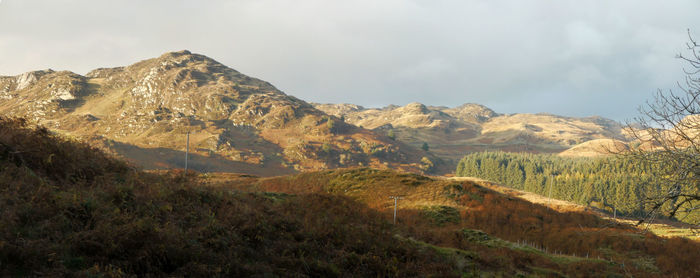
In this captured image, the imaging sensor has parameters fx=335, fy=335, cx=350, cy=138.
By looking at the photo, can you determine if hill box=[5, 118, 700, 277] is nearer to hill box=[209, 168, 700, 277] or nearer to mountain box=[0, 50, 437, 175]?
hill box=[209, 168, 700, 277]

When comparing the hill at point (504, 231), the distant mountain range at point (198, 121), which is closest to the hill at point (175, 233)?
the hill at point (504, 231)

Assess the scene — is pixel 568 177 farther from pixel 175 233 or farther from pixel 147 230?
pixel 147 230

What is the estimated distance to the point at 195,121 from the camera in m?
123

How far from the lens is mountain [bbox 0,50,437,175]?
99688 millimetres

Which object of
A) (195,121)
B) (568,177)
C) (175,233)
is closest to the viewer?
(175,233)

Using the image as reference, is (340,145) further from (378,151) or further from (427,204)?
(427,204)

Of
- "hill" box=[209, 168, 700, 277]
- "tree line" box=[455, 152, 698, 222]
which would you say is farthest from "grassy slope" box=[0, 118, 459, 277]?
"tree line" box=[455, 152, 698, 222]

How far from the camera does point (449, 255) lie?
13.3 m

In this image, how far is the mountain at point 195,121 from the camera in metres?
99.7

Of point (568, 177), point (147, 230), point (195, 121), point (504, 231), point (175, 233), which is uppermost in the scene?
point (195, 121)

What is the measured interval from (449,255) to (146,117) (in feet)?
457

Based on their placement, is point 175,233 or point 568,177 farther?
point 568,177

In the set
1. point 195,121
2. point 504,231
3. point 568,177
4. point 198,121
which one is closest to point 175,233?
point 504,231

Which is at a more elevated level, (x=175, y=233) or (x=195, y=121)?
(x=195, y=121)
